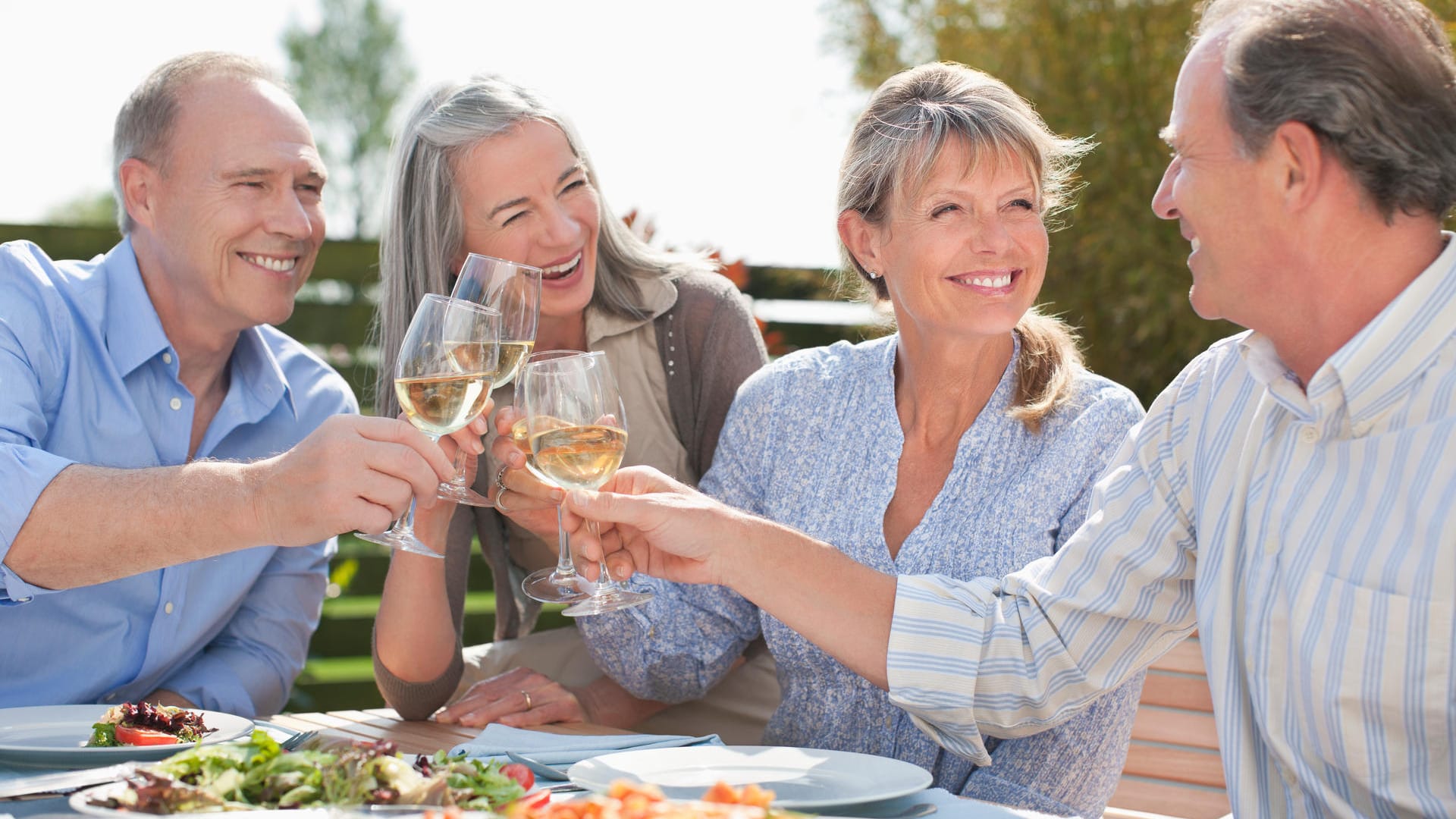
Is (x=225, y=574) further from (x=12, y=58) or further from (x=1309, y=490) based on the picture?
(x=12, y=58)

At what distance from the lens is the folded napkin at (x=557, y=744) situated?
185 cm

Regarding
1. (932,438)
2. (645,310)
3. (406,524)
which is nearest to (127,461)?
(406,524)

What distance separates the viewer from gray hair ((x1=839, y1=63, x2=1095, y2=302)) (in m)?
2.60

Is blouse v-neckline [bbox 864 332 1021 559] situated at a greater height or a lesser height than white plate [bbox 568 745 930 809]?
greater

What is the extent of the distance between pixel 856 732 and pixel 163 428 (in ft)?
5.38

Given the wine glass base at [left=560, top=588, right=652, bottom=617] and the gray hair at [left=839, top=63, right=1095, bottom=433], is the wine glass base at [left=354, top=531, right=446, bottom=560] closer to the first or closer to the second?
the wine glass base at [left=560, top=588, right=652, bottom=617]

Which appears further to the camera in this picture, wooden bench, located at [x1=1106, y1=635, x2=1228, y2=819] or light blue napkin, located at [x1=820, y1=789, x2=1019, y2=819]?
wooden bench, located at [x1=1106, y1=635, x2=1228, y2=819]

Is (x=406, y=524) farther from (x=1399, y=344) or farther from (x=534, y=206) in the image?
(x=1399, y=344)

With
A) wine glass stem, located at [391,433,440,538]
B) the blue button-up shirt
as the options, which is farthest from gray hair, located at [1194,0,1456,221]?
the blue button-up shirt

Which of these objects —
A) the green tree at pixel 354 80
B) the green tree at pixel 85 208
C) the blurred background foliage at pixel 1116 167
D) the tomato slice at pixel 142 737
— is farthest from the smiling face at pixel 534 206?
the green tree at pixel 85 208

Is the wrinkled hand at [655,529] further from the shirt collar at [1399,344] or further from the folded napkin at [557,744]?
the shirt collar at [1399,344]

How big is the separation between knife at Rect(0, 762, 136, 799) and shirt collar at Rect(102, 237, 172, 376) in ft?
4.50

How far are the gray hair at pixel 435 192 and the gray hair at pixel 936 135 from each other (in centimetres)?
77

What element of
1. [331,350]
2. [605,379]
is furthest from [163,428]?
[331,350]
